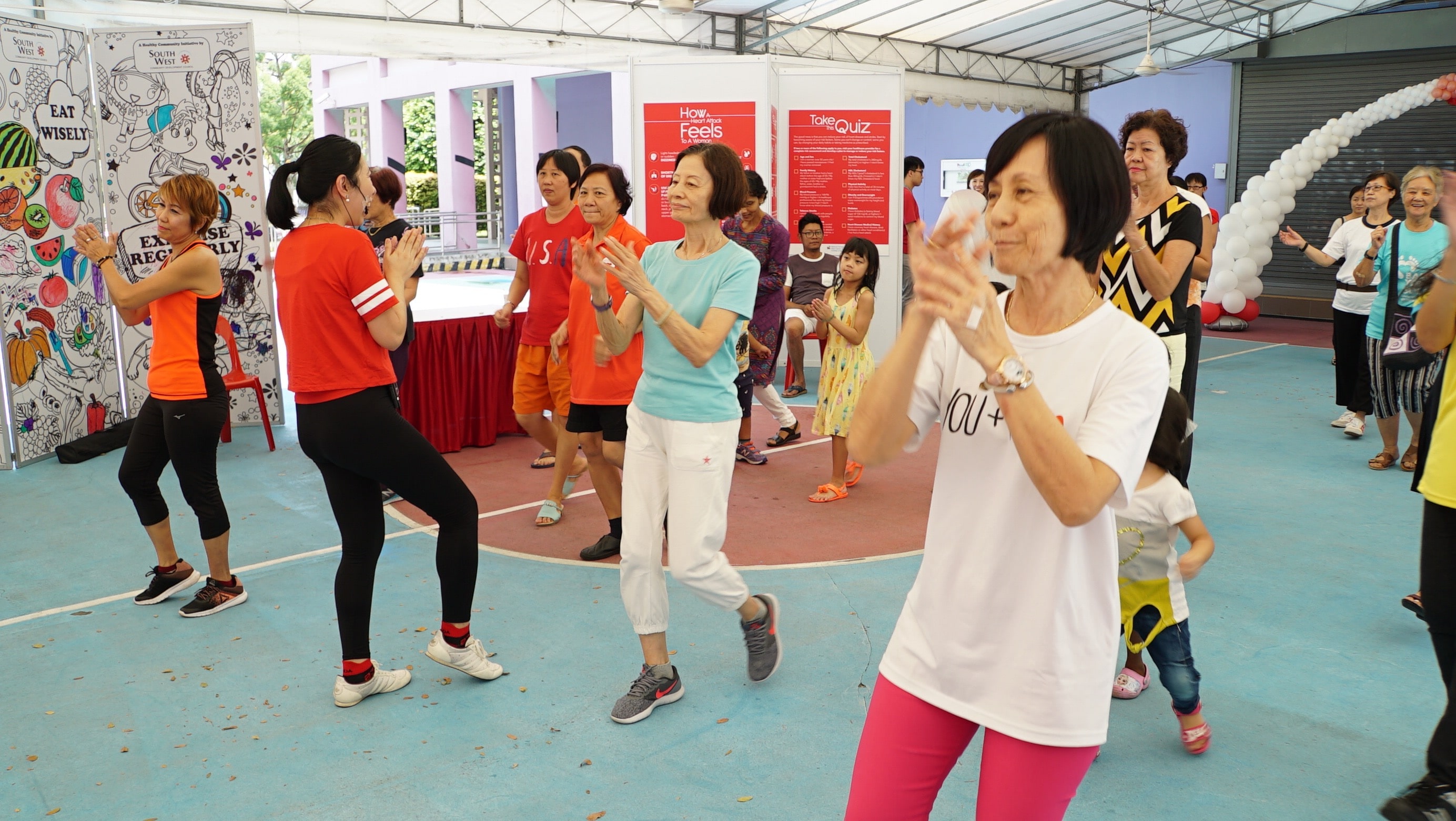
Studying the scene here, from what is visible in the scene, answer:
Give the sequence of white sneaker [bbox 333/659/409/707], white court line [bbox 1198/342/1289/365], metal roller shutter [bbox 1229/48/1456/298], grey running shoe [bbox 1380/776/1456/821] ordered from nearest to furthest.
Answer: grey running shoe [bbox 1380/776/1456/821], white sneaker [bbox 333/659/409/707], white court line [bbox 1198/342/1289/365], metal roller shutter [bbox 1229/48/1456/298]

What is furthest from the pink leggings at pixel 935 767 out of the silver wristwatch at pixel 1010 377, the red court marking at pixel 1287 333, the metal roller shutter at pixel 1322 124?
the metal roller shutter at pixel 1322 124

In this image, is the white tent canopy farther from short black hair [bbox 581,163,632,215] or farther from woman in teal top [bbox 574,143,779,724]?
woman in teal top [bbox 574,143,779,724]

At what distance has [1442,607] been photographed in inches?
96.3

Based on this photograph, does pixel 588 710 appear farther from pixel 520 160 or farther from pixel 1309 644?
pixel 520 160

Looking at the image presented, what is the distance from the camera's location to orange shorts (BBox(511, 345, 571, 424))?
5.29 meters

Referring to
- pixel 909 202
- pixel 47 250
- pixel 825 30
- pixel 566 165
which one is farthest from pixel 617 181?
pixel 825 30

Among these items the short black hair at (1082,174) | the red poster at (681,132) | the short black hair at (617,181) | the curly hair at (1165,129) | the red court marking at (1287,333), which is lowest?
the red court marking at (1287,333)

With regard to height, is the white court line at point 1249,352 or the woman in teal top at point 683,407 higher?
the woman in teal top at point 683,407

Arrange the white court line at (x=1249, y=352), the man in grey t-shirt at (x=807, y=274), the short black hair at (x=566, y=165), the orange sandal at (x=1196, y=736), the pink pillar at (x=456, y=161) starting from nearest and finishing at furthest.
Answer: the orange sandal at (x=1196, y=736) → the short black hair at (x=566, y=165) → the man in grey t-shirt at (x=807, y=274) → the white court line at (x=1249, y=352) → the pink pillar at (x=456, y=161)

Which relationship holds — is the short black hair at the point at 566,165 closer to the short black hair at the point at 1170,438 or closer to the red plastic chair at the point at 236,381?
the red plastic chair at the point at 236,381

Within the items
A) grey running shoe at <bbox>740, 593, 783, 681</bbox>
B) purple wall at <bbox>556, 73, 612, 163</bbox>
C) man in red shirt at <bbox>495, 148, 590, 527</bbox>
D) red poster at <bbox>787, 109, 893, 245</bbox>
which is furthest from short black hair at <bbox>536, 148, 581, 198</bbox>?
purple wall at <bbox>556, 73, 612, 163</bbox>

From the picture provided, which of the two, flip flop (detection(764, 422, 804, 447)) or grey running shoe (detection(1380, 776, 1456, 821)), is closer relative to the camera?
Answer: grey running shoe (detection(1380, 776, 1456, 821))

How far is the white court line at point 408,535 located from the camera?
4020 millimetres

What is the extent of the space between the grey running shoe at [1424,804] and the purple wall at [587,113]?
62.6ft
